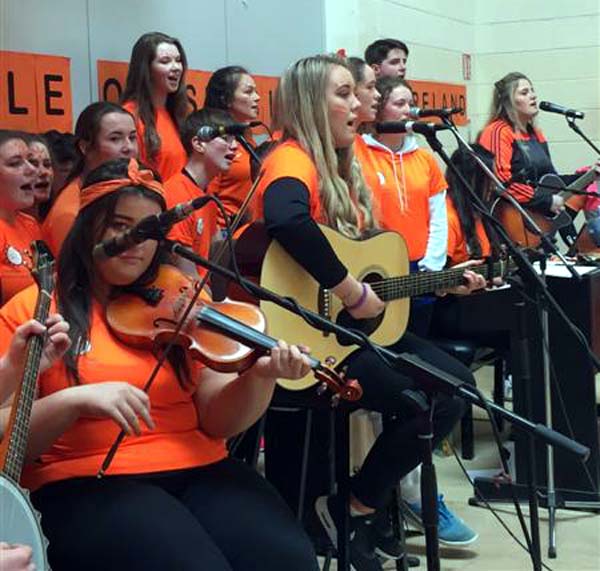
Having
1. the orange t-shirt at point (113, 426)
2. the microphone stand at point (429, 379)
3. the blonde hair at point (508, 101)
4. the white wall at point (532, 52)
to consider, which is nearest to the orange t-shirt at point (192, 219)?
the orange t-shirt at point (113, 426)

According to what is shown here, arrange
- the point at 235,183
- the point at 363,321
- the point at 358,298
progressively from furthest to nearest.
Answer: the point at 235,183
the point at 363,321
the point at 358,298

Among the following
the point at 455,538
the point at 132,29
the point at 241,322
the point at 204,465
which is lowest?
the point at 455,538

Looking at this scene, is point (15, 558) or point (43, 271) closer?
point (15, 558)

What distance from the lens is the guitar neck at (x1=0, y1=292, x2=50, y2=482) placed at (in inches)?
59.6

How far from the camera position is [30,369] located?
163 cm

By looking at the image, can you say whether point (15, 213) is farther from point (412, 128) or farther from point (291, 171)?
point (412, 128)

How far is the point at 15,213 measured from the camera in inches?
118

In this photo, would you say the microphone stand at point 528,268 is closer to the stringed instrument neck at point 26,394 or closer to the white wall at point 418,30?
the stringed instrument neck at point 26,394

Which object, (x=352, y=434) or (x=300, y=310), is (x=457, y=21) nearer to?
(x=352, y=434)

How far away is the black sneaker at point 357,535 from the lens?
2.69 meters

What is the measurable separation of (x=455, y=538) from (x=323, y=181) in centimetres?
119

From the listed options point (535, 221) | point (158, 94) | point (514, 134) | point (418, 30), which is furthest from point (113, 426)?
point (418, 30)

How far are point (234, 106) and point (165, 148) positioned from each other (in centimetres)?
43

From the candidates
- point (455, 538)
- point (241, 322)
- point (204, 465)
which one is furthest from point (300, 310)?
point (455, 538)
